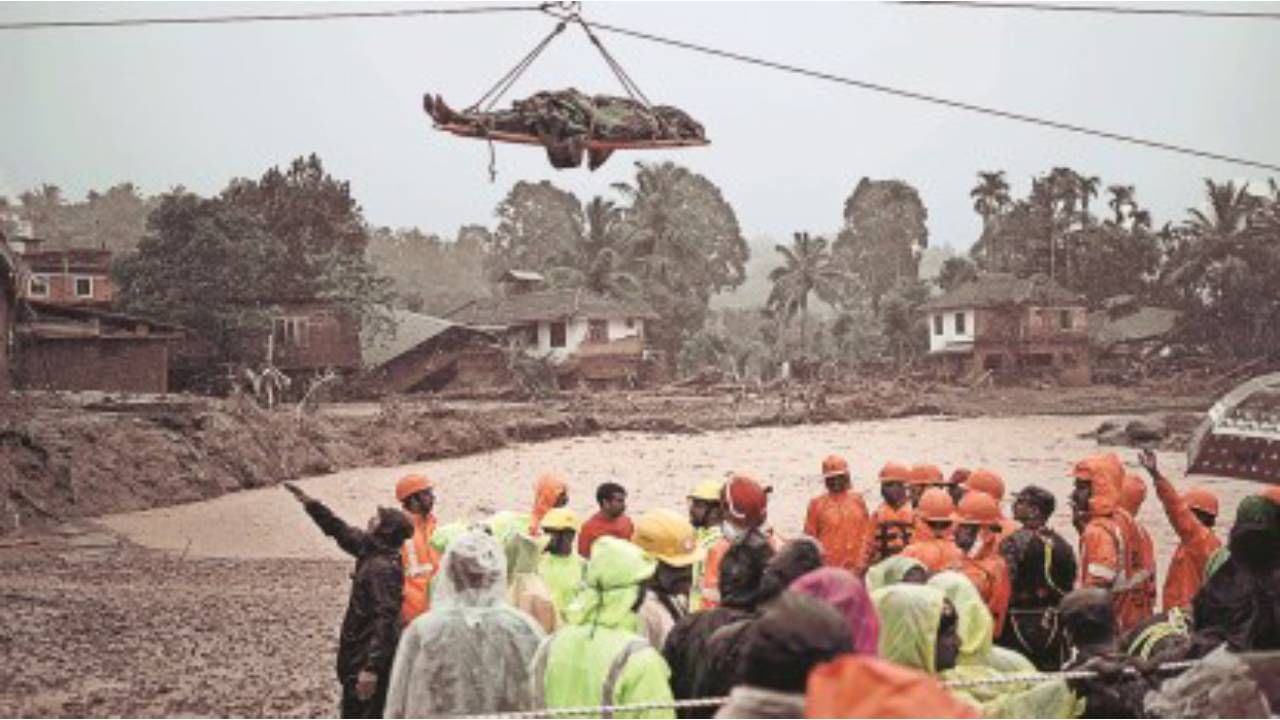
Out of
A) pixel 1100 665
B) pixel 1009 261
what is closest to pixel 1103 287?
pixel 1009 261

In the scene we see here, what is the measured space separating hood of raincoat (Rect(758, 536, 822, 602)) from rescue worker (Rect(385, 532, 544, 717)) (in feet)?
2.78

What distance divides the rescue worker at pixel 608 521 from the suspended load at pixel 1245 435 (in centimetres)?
381

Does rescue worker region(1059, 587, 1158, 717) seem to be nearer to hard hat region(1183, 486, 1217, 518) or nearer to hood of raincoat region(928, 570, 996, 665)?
hood of raincoat region(928, 570, 996, 665)

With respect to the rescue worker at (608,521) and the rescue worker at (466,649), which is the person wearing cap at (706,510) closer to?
the rescue worker at (608,521)

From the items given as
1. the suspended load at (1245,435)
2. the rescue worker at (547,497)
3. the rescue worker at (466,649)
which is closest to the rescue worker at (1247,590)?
the rescue worker at (466,649)

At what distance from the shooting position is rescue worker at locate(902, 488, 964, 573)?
5.26 m

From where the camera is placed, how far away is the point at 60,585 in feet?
42.0

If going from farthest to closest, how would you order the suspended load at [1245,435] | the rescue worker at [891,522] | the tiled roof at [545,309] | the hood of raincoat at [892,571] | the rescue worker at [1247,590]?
1. the tiled roof at [545,309]
2. the suspended load at [1245,435]
3. the rescue worker at [891,522]
4. the hood of raincoat at [892,571]
5. the rescue worker at [1247,590]

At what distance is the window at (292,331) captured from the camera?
90.5 ft

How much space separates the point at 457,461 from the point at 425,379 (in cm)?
769

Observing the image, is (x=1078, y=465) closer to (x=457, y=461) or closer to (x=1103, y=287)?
(x=457, y=461)

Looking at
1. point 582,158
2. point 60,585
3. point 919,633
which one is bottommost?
point 60,585

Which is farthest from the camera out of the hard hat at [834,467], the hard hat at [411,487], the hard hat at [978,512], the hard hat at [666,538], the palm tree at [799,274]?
the palm tree at [799,274]

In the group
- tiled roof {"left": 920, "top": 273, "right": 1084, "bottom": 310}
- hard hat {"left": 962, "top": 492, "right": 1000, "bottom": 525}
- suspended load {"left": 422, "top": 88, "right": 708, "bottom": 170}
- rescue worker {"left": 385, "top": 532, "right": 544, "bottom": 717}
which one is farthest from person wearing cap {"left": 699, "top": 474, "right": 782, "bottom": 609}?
tiled roof {"left": 920, "top": 273, "right": 1084, "bottom": 310}
